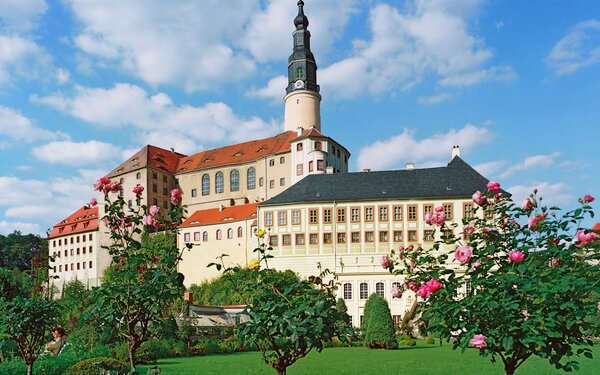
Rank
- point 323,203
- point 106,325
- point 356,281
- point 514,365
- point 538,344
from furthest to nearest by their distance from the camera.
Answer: point 323,203, point 356,281, point 106,325, point 514,365, point 538,344

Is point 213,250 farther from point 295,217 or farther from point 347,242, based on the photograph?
point 347,242

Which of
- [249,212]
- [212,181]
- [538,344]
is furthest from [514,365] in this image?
[212,181]

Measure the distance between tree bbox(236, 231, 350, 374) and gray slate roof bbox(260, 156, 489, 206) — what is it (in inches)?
1806

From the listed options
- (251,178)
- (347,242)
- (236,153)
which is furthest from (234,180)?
(347,242)

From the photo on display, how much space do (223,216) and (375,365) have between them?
153 ft

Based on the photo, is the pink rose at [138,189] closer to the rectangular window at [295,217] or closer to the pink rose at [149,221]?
the pink rose at [149,221]

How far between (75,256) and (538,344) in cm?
8417

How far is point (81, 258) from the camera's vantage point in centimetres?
8200

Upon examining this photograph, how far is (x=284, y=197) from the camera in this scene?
55.3 metres

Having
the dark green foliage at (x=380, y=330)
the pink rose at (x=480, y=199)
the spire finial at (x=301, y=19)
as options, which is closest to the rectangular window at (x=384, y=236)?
the dark green foliage at (x=380, y=330)

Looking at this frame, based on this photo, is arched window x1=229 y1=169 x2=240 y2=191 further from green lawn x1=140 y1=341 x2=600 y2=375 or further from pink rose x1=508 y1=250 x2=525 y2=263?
pink rose x1=508 y1=250 x2=525 y2=263

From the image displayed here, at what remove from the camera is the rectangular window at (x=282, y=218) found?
54013 mm

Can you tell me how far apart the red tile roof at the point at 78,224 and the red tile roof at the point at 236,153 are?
13393 mm

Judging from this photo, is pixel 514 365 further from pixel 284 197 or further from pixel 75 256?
pixel 75 256
